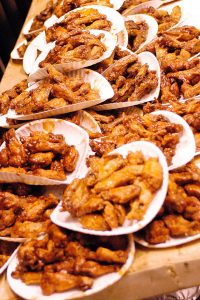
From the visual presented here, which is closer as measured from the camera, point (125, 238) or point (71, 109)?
point (125, 238)

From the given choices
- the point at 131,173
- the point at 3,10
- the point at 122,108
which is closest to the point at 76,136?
the point at 122,108

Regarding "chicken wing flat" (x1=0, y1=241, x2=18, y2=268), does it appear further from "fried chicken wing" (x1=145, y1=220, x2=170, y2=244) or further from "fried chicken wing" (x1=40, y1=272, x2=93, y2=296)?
"fried chicken wing" (x1=145, y1=220, x2=170, y2=244)

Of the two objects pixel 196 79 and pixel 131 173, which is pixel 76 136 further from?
pixel 196 79

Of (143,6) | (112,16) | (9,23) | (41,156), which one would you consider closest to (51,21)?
(112,16)

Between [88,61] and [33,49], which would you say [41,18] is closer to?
[33,49]

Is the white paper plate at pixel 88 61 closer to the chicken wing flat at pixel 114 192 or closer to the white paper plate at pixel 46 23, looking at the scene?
the white paper plate at pixel 46 23

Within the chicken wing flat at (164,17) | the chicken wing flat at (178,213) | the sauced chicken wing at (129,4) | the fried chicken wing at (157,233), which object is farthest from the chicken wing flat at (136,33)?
the fried chicken wing at (157,233)
